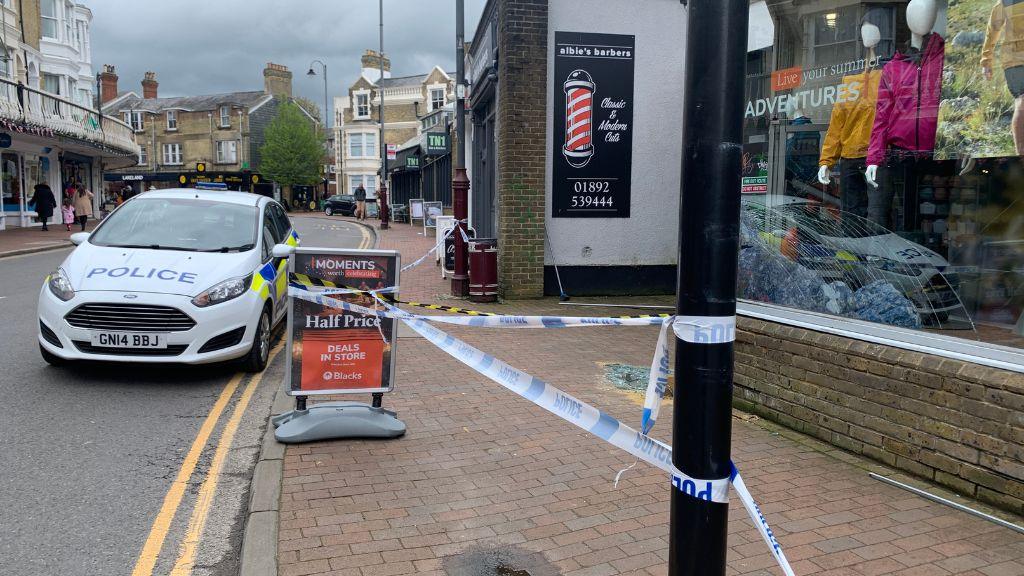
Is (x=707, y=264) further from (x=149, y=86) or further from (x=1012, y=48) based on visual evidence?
(x=149, y=86)

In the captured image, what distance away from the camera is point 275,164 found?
63.4 meters

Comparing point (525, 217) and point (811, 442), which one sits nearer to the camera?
point (811, 442)

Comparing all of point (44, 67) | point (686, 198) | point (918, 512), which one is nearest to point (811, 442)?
point (918, 512)

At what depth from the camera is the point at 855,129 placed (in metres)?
5.53

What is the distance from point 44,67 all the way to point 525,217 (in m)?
32.3

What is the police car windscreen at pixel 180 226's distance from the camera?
7.68 metres

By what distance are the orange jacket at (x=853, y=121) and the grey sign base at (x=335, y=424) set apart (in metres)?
3.83

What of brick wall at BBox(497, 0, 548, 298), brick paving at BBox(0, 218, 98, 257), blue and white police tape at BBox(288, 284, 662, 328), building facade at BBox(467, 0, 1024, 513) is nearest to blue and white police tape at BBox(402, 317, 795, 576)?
blue and white police tape at BBox(288, 284, 662, 328)

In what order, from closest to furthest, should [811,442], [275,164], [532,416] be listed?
[811,442], [532,416], [275,164]

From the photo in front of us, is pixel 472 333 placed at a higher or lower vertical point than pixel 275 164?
lower

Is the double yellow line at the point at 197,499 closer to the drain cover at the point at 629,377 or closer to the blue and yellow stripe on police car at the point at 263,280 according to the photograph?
the blue and yellow stripe on police car at the point at 263,280

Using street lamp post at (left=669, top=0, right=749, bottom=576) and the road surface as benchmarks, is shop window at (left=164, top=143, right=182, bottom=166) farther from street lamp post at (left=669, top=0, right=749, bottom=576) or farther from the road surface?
street lamp post at (left=669, top=0, right=749, bottom=576)

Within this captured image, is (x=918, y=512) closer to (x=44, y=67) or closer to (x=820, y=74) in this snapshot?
(x=820, y=74)

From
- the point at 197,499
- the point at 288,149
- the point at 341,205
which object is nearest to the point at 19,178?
the point at 341,205
